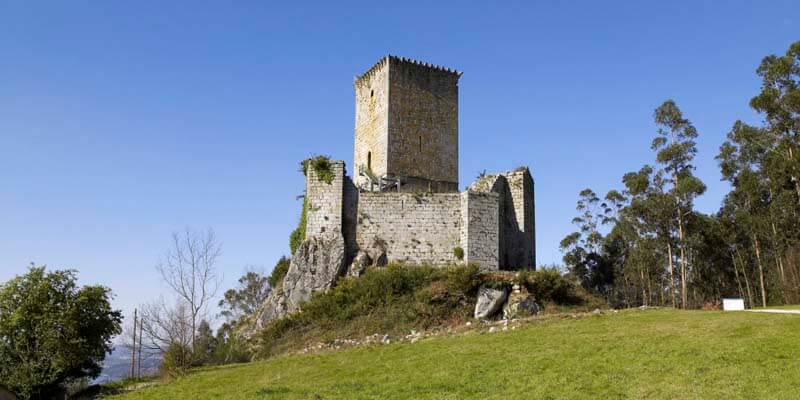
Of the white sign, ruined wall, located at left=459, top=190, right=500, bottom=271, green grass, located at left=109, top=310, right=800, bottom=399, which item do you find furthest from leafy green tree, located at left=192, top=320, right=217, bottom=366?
the white sign

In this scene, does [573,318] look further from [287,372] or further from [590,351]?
[287,372]

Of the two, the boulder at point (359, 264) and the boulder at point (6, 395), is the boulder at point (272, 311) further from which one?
the boulder at point (6, 395)

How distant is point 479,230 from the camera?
97.2 ft

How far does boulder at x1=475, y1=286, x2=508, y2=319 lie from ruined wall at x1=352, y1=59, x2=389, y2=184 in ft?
30.3

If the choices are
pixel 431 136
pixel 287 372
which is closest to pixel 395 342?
pixel 287 372

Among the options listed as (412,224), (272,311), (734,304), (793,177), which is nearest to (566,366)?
(734,304)

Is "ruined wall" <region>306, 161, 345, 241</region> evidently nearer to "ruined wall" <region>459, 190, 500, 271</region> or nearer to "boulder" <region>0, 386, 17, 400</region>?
"ruined wall" <region>459, 190, 500, 271</region>

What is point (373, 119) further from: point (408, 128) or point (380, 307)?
point (380, 307)

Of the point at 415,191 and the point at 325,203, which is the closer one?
the point at 325,203

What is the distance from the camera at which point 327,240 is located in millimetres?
29188

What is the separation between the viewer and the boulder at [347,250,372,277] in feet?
94.3

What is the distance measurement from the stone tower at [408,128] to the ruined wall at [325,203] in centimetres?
371

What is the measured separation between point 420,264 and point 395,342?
299 inches

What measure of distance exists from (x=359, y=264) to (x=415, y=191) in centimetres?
447
